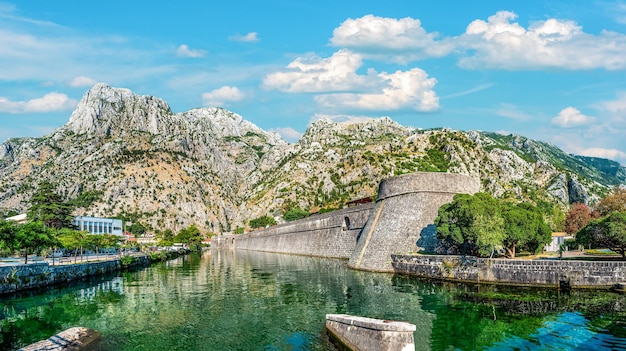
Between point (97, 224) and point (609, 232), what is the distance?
13520 centimetres

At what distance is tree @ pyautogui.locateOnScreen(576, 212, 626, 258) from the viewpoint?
33.5m

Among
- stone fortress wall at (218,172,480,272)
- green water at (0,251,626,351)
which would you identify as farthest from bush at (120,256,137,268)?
stone fortress wall at (218,172,480,272)

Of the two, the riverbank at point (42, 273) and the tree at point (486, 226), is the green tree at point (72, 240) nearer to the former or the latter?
the riverbank at point (42, 273)

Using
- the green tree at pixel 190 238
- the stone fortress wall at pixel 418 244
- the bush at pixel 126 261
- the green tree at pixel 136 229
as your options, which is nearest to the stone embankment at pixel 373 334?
the stone fortress wall at pixel 418 244

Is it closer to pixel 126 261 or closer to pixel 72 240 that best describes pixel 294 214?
pixel 126 261

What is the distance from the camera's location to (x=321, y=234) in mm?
82938

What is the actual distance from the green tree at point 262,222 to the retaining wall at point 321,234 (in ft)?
169

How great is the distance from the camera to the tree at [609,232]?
33.5 metres

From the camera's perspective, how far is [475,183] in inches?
2132

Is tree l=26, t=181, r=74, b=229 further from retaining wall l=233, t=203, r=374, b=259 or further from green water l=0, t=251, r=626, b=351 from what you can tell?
green water l=0, t=251, r=626, b=351

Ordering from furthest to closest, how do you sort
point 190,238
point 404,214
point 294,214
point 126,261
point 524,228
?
point 294,214, point 190,238, point 126,261, point 404,214, point 524,228

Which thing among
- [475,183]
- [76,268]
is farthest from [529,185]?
[76,268]

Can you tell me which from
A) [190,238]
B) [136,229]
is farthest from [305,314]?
[136,229]

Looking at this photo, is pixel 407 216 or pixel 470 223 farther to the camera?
pixel 407 216
